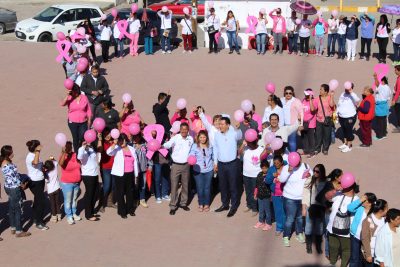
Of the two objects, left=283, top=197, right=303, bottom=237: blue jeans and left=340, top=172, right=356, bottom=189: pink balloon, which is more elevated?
left=340, top=172, right=356, bottom=189: pink balloon

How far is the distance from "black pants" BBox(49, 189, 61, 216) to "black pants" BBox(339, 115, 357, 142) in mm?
5687

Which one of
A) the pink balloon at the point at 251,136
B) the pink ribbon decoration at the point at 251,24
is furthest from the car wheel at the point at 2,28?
the pink balloon at the point at 251,136

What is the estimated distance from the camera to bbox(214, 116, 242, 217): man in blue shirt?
10680 mm

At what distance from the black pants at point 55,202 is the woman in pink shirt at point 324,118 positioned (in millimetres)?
5101

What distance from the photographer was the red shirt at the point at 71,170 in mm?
10266

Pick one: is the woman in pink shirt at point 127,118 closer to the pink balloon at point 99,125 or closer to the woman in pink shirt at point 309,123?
the pink balloon at point 99,125

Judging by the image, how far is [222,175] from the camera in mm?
10852

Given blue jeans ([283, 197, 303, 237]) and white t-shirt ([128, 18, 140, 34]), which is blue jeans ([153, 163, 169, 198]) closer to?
blue jeans ([283, 197, 303, 237])

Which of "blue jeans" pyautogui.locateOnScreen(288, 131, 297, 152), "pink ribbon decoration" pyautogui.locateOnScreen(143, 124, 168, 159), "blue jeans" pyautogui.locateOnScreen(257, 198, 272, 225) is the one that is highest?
"pink ribbon decoration" pyautogui.locateOnScreen(143, 124, 168, 159)

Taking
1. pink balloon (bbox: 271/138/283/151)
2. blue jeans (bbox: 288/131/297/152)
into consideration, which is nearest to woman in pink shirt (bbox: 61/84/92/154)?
blue jeans (bbox: 288/131/297/152)

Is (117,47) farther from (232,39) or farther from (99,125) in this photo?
(99,125)

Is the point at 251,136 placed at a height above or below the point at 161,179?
above

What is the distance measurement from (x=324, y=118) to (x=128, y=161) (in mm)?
4235

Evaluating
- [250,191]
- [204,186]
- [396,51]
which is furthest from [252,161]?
[396,51]
